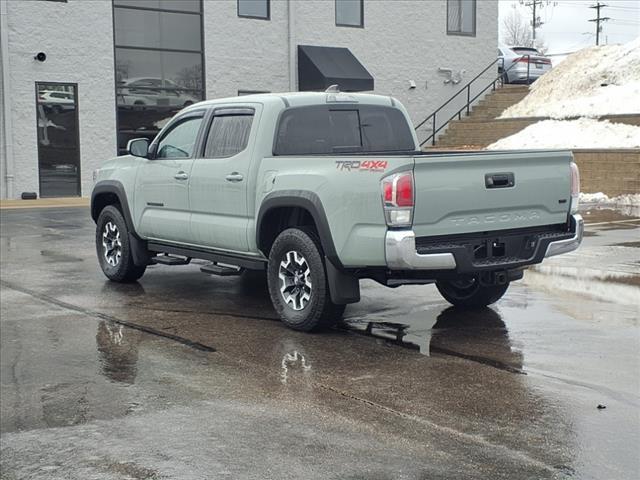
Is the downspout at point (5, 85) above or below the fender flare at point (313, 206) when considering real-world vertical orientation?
above

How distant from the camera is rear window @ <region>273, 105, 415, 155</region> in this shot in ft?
26.7

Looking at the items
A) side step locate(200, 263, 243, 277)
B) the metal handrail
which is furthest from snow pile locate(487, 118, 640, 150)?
side step locate(200, 263, 243, 277)

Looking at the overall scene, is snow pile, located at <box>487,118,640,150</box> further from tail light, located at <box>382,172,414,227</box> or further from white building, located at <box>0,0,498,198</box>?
tail light, located at <box>382,172,414,227</box>

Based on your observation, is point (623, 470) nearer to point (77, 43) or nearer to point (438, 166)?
point (438, 166)

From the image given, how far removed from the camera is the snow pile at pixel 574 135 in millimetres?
22047

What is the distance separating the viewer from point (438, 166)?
6746 mm

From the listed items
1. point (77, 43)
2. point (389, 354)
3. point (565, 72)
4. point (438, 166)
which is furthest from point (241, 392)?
point (565, 72)

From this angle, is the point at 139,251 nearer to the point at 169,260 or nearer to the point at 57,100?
the point at 169,260

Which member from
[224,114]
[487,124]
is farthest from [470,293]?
[487,124]

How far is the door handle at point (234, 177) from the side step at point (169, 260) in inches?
59.3

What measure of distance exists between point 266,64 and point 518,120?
737 cm

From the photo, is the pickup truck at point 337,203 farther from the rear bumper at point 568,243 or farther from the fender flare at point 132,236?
the fender flare at point 132,236

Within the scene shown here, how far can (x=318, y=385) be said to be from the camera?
5.92 m

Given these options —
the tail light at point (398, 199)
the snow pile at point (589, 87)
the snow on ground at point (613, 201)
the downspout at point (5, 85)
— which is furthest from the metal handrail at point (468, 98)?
the tail light at point (398, 199)
